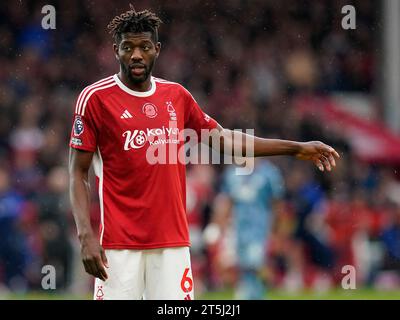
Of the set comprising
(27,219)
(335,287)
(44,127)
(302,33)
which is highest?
(302,33)

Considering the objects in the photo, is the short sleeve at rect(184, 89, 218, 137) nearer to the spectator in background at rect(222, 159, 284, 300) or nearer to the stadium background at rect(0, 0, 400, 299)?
the spectator in background at rect(222, 159, 284, 300)

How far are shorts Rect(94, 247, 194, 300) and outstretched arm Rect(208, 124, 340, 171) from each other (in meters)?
0.78

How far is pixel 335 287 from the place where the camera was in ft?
52.4

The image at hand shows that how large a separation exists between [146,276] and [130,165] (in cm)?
65

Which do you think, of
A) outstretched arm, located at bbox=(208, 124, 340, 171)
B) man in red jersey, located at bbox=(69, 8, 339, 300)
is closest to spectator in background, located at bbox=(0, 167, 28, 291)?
outstretched arm, located at bbox=(208, 124, 340, 171)

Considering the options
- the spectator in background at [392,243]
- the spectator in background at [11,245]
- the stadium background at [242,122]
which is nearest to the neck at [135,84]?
the stadium background at [242,122]

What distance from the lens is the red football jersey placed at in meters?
6.55

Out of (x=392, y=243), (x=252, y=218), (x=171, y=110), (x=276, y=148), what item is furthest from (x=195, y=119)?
(x=392, y=243)

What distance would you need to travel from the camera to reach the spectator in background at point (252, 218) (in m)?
12.5

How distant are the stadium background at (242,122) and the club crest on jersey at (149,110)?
750cm

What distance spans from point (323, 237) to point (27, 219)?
4285 millimetres

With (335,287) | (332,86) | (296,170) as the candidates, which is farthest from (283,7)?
(335,287)

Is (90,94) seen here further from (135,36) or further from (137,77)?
(135,36)
